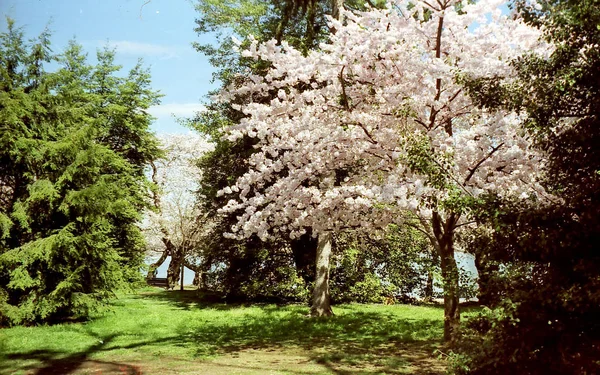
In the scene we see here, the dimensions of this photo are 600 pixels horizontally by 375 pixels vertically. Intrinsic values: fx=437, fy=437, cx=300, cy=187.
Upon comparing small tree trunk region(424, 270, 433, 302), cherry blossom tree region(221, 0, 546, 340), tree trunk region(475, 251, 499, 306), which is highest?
cherry blossom tree region(221, 0, 546, 340)

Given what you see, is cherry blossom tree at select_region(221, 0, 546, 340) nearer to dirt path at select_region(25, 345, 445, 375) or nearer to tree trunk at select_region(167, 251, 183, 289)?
dirt path at select_region(25, 345, 445, 375)

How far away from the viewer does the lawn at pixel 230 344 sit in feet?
24.4

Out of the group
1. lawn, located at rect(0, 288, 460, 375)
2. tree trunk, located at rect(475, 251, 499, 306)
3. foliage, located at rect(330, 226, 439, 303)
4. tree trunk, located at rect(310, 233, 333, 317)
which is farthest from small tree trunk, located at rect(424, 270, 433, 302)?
tree trunk, located at rect(475, 251, 499, 306)

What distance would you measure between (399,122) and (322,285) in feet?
23.2

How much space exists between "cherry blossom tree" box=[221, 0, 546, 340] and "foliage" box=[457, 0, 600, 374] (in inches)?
48.5

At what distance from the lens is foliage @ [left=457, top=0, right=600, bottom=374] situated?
365 centimetres

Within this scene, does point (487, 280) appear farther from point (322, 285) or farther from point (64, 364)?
point (322, 285)

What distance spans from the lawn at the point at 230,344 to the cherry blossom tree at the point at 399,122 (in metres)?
1.87

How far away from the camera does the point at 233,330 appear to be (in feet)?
38.8

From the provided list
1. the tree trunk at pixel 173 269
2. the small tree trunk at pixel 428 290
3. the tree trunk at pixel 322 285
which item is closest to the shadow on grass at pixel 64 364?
the tree trunk at pixel 322 285

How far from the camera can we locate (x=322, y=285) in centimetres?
1380

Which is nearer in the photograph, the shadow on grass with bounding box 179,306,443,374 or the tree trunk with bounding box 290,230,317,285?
the shadow on grass with bounding box 179,306,443,374

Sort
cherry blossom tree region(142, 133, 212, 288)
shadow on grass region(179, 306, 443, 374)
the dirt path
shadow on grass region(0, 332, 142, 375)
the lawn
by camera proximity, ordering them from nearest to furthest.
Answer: the dirt path, shadow on grass region(0, 332, 142, 375), the lawn, shadow on grass region(179, 306, 443, 374), cherry blossom tree region(142, 133, 212, 288)

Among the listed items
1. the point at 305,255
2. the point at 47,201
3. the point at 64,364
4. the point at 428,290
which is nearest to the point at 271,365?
the point at 64,364
